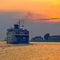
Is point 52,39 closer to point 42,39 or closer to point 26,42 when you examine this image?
point 42,39

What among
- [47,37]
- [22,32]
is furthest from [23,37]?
[47,37]

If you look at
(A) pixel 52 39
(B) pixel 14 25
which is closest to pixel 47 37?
(A) pixel 52 39

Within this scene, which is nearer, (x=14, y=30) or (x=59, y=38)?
(x=14, y=30)

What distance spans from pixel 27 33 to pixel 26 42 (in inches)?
158

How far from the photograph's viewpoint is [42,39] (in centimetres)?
19712

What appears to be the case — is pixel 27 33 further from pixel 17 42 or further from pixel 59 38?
pixel 59 38

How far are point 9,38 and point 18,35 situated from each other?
5.43 metres

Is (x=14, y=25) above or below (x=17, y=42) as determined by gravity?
above

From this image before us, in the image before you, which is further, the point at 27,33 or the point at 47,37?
the point at 47,37

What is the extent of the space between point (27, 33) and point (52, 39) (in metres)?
75.6

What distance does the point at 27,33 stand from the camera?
118 m

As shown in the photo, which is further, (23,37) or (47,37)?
(47,37)

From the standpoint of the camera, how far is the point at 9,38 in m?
122

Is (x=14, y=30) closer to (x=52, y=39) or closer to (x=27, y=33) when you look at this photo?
(x=27, y=33)
